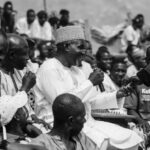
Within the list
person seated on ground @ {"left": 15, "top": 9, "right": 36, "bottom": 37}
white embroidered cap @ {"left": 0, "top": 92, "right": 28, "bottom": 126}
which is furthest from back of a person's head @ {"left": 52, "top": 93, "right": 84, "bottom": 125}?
person seated on ground @ {"left": 15, "top": 9, "right": 36, "bottom": 37}

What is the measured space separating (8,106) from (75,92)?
120 cm

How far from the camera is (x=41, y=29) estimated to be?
15.0 meters

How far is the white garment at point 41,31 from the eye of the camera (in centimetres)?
1493

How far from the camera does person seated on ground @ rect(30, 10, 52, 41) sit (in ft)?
49.0

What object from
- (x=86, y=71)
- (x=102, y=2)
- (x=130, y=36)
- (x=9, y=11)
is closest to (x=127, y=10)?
(x=102, y=2)

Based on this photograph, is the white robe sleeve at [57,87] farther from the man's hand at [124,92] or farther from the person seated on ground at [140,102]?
the person seated on ground at [140,102]

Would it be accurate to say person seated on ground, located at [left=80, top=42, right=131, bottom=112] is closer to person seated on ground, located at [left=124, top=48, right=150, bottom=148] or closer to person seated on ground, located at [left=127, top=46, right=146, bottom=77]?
person seated on ground, located at [left=124, top=48, right=150, bottom=148]

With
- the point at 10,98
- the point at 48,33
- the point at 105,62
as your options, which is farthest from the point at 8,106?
the point at 48,33

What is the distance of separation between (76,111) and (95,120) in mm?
1748

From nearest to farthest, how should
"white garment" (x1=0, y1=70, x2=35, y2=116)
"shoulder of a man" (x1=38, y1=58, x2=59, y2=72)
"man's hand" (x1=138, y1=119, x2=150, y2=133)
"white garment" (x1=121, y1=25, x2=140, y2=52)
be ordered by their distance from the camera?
"white garment" (x1=0, y1=70, x2=35, y2=116), "shoulder of a man" (x1=38, y1=58, x2=59, y2=72), "man's hand" (x1=138, y1=119, x2=150, y2=133), "white garment" (x1=121, y1=25, x2=140, y2=52)

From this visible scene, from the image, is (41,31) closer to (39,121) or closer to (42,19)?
(42,19)

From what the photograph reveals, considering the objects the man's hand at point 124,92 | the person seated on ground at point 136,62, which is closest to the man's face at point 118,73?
the person seated on ground at point 136,62

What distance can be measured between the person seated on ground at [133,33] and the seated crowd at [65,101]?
6.51 metres

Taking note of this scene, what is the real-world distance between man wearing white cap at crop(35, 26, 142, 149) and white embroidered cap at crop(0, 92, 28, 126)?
1.07 m
